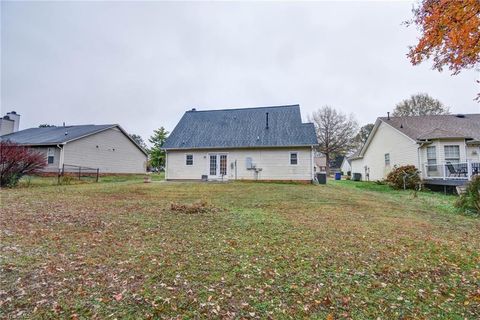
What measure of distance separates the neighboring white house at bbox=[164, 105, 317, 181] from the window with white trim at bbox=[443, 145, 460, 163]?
27.3 feet

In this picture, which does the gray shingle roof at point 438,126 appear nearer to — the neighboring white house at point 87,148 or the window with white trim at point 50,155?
the neighboring white house at point 87,148

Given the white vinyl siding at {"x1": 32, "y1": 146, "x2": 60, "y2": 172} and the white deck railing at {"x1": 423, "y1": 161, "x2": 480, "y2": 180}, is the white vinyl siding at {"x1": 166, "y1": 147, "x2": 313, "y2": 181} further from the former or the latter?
the white vinyl siding at {"x1": 32, "y1": 146, "x2": 60, "y2": 172}

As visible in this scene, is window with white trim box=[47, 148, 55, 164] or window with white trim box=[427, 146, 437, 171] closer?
window with white trim box=[427, 146, 437, 171]

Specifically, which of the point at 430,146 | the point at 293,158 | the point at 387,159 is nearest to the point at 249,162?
the point at 293,158

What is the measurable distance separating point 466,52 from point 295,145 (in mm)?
11676

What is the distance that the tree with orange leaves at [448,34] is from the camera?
5223 mm

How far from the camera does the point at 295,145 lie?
680 inches

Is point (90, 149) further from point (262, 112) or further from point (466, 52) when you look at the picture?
point (466, 52)

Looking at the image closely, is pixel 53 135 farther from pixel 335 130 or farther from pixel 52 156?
pixel 335 130

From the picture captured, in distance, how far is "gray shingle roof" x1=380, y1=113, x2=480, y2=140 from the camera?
625 inches

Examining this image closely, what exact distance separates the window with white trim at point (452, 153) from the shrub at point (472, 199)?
8.48 metres

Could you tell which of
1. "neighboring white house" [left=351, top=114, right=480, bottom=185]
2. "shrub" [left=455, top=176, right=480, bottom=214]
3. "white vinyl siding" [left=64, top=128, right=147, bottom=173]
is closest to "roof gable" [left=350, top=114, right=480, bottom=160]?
"neighboring white house" [left=351, top=114, right=480, bottom=185]

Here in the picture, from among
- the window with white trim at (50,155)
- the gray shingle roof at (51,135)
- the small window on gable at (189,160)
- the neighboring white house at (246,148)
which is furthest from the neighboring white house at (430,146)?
the window with white trim at (50,155)

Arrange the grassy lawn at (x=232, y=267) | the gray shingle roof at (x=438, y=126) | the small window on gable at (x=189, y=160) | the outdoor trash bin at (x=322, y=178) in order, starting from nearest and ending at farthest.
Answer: the grassy lawn at (x=232, y=267), the gray shingle roof at (x=438, y=126), the outdoor trash bin at (x=322, y=178), the small window on gable at (x=189, y=160)
